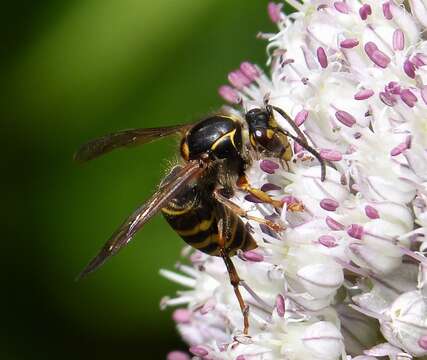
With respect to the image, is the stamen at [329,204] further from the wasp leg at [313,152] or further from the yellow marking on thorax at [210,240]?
the yellow marking on thorax at [210,240]

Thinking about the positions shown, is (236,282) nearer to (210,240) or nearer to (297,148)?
(210,240)

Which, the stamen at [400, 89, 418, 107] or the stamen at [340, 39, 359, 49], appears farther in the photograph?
the stamen at [340, 39, 359, 49]

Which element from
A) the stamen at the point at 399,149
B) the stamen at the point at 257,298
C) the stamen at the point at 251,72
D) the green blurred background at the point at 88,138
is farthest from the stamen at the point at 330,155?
the green blurred background at the point at 88,138

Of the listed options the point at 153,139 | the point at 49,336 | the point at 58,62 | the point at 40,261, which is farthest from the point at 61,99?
the point at 153,139

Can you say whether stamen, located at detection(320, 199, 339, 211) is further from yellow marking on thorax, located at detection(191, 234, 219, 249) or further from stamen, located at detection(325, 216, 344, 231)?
yellow marking on thorax, located at detection(191, 234, 219, 249)

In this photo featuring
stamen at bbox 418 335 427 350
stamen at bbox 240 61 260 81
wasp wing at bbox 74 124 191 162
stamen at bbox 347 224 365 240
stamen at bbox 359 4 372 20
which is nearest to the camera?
stamen at bbox 418 335 427 350

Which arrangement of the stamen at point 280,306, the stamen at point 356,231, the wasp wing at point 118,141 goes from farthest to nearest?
the wasp wing at point 118,141 < the stamen at point 280,306 < the stamen at point 356,231

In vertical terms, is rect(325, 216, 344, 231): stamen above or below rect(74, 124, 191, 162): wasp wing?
below

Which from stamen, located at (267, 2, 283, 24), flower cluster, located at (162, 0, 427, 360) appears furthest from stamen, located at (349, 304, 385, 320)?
stamen, located at (267, 2, 283, 24)
